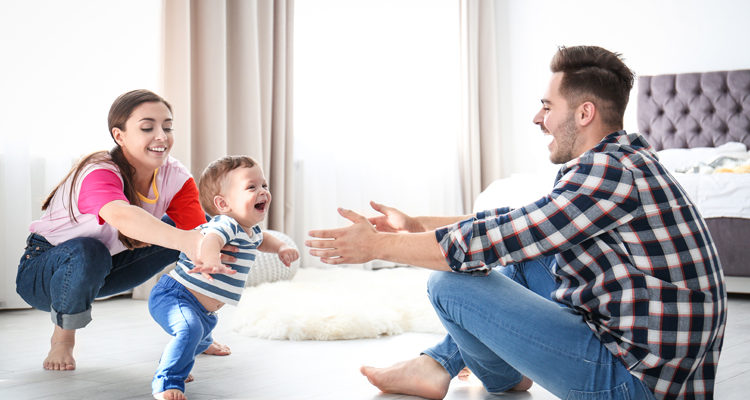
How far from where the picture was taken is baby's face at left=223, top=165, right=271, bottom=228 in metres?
1.84

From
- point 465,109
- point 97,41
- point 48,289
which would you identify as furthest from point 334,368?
point 465,109

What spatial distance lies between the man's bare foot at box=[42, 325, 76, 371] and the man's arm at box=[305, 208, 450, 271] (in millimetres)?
986

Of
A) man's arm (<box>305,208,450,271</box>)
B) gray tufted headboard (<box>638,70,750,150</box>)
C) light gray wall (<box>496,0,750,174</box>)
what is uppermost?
light gray wall (<box>496,0,750,174</box>)

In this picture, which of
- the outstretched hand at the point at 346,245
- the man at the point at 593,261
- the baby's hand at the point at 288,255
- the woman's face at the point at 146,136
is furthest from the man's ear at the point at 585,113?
the woman's face at the point at 146,136

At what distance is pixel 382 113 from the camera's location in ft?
15.6

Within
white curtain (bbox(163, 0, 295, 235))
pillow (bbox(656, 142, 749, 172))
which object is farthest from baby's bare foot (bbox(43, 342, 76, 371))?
pillow (bbox(656, 142, 749, 172))

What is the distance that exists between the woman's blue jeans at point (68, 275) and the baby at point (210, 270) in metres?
0.24

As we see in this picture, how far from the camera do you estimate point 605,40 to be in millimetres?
5207

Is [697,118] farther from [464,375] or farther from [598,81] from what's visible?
[598,81]

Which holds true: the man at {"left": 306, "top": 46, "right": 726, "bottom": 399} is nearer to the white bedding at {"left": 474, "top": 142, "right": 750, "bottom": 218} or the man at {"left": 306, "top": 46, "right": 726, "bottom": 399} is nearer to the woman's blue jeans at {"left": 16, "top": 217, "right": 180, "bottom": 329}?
the woman's blue jeans at {"left": 16, "top": 217, "right": 180, "bottom": 329}

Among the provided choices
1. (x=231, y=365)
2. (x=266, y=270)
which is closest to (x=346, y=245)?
(x=231, y=365)

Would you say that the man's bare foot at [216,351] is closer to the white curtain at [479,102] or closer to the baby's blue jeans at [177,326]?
the baby's blue jeans at [177,326]

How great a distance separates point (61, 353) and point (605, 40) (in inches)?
175

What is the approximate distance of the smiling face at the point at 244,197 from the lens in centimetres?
184
